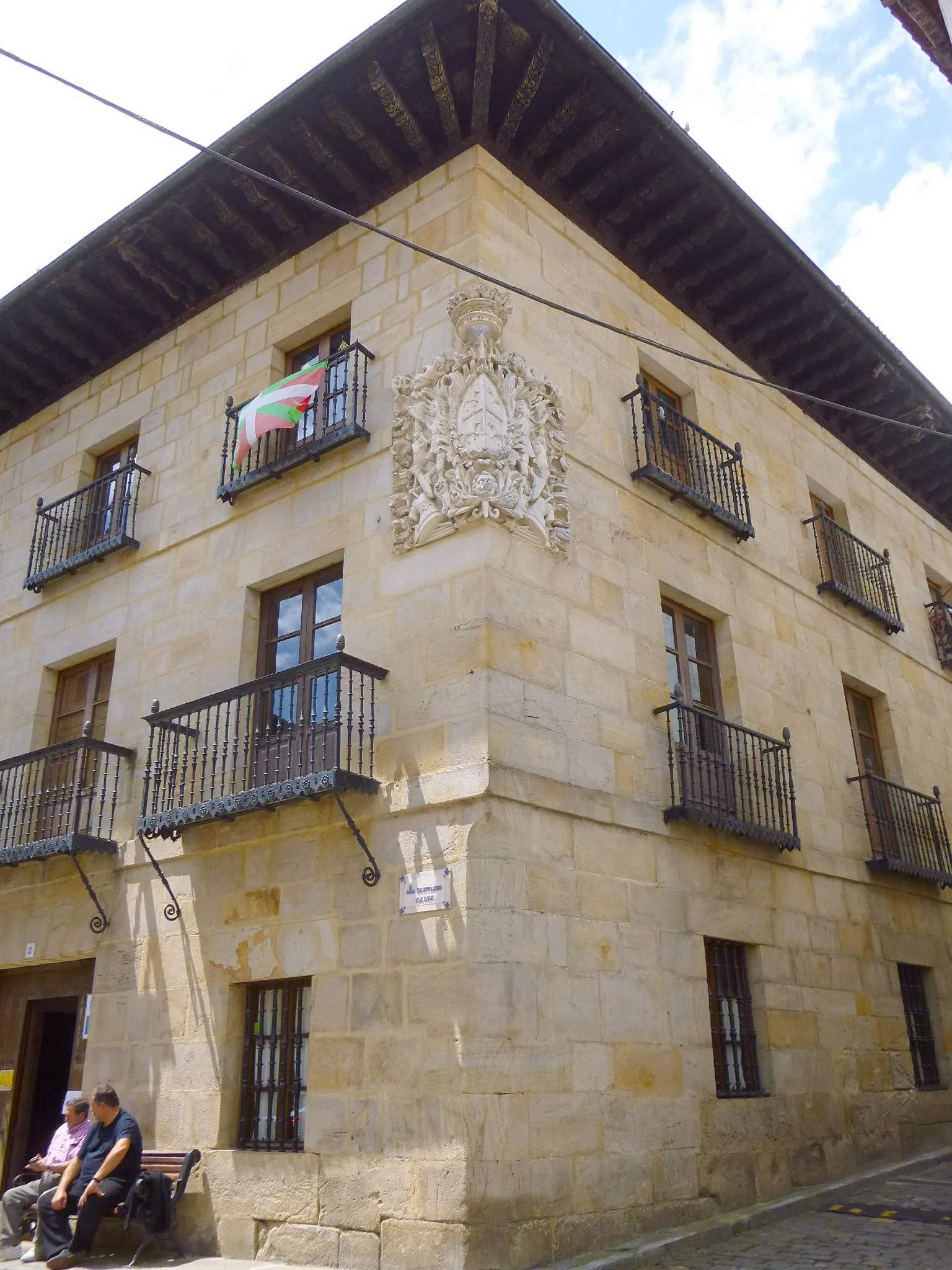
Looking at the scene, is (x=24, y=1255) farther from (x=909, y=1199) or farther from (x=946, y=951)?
(x=946, y=951)

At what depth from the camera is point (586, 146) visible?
10328 millimetres

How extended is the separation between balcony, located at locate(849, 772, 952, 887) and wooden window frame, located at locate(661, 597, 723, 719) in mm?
2228

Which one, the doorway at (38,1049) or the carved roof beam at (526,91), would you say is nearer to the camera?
the carved roof beam at (526,91)

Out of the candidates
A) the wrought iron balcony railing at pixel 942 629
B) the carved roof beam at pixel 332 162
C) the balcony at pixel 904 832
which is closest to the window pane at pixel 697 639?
the balcony at pixel 904 832

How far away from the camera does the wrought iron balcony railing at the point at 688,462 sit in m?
10.2

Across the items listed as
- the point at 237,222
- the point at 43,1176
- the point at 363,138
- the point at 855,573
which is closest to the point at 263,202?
the point at 237,222

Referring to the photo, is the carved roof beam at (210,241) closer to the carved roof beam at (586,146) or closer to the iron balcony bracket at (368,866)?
the carved roof beam at (586,146)

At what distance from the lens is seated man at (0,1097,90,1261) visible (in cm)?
816

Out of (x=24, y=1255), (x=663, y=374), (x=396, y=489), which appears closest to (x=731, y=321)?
(x=663, y=374)

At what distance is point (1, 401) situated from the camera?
1368cm

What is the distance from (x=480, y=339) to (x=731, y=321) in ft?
16.0

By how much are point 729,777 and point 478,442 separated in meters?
3.75

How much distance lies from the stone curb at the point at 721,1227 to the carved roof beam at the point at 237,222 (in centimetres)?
959

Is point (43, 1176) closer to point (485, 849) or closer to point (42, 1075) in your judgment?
point (42, 1075)
